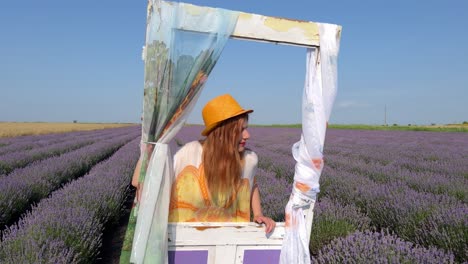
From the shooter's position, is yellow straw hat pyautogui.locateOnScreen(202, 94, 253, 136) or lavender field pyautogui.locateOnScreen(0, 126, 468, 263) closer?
yellow straw hat pyautogui.locateOnScreen(202, 94, 253, 136)

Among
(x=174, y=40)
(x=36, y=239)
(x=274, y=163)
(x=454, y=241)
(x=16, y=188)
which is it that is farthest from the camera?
(x=274, y=163)

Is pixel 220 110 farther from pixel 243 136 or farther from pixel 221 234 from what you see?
pixel 221 234

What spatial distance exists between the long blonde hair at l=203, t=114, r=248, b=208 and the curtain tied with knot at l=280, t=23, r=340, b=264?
35 centimetres

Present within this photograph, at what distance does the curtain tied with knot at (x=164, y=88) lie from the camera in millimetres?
1868

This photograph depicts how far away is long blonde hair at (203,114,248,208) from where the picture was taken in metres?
2.06

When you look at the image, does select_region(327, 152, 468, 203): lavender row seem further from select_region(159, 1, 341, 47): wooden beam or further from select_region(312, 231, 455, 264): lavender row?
select_region(159, 1, 341, 47): wooden beam

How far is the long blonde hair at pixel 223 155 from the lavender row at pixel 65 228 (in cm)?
110

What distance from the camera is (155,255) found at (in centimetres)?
191

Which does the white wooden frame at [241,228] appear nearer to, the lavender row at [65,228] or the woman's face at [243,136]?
the woman's face at [243,136]

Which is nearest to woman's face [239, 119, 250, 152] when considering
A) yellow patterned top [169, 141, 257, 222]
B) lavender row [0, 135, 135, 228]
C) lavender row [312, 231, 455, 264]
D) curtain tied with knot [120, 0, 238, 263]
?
yellow patterned top [169, 141, 257, 222]

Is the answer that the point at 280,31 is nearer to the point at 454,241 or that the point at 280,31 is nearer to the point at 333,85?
the point at 333,85

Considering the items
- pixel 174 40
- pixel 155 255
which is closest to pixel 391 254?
pixel 155 255

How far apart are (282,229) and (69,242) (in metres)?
1.75

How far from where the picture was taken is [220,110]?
6.70 ft
